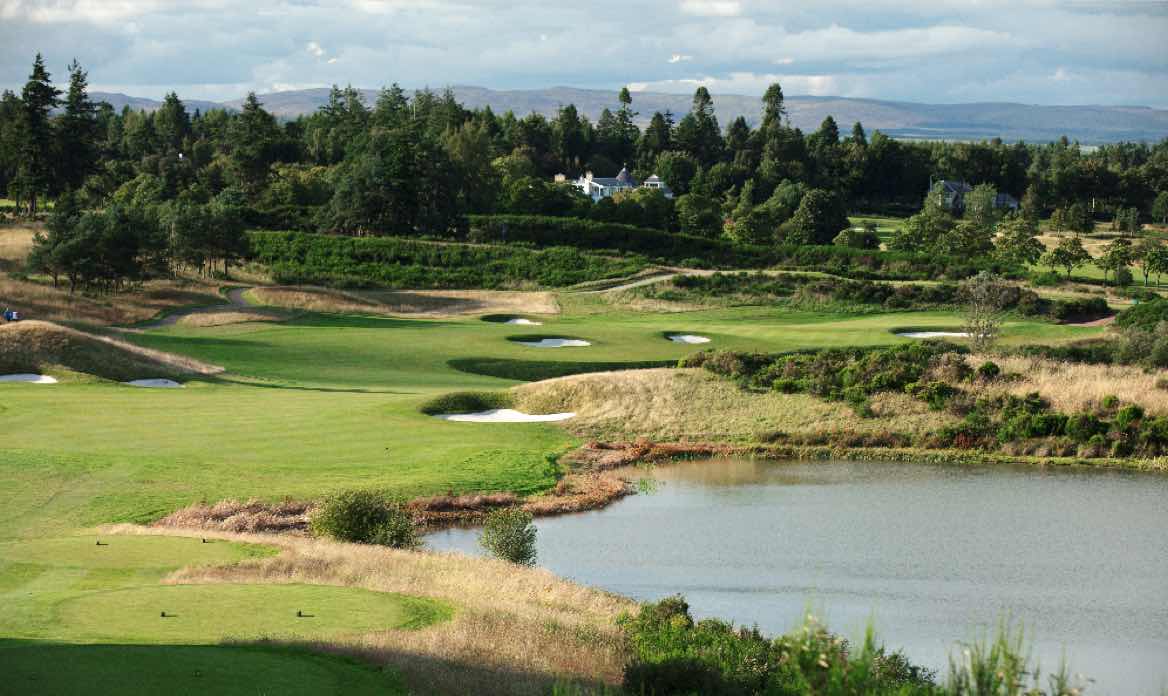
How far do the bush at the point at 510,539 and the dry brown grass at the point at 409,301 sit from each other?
51090 mm

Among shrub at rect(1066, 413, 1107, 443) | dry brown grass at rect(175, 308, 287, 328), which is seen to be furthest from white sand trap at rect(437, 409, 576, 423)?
dry brown grass at rect(175, 308, 287, 328)

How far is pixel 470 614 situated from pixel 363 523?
921cm

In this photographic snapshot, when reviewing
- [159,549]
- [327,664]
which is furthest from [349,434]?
[327,664]

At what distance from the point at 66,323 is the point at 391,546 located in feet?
134

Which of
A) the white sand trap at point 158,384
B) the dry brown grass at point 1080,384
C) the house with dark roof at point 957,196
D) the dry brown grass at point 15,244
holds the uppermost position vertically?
the house with dark roof at point 957,196

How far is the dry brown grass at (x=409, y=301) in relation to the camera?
7900 cm

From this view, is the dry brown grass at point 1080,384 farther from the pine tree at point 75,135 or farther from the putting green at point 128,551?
the pine tree at point 75,135

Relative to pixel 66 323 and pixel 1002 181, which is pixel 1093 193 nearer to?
pixel 1002 181

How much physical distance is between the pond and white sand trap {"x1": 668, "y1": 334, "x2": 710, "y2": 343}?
24748mm

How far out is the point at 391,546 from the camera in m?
28.2

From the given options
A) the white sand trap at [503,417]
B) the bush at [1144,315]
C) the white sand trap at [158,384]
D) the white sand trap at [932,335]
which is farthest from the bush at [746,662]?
the bush at [1144,315]

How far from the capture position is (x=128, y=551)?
2488cm

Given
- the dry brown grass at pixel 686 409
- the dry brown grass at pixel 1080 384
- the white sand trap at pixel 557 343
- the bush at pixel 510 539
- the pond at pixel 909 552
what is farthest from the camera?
the white sand trap at pixel 557 343

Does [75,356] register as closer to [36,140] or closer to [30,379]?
[30,379]
